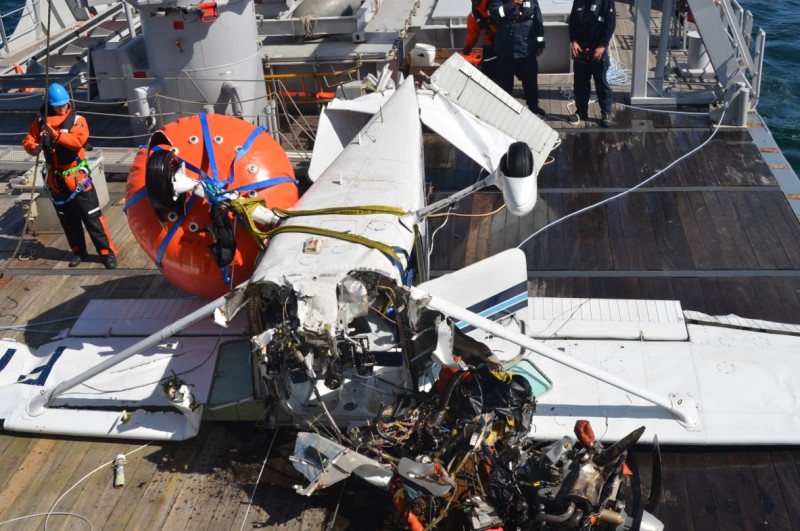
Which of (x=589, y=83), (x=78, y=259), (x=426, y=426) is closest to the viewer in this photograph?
(x=426, y=426)

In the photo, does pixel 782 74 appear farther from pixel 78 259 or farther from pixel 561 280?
pixel 78 259

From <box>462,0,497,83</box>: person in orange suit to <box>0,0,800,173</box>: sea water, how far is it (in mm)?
6900

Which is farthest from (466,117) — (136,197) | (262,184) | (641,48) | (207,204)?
(136,197)

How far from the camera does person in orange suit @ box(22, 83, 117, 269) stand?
828 centimetres

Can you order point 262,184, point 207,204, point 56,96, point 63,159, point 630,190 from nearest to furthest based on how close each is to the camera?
point 207,204 → point 262,184 → point 56,96 → point 63,159 → point 630,190

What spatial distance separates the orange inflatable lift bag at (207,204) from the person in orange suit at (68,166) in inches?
47.1

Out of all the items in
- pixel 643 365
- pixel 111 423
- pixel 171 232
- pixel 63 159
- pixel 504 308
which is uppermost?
pixel 63 159

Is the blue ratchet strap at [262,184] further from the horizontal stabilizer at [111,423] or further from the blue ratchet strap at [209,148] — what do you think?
the horizontal stabilizer at [111,423]

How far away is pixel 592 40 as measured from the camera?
1105cm

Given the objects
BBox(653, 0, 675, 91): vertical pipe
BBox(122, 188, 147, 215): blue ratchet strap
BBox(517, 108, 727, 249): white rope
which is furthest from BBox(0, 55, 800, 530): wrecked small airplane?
BBox(653, 0, 675, 91): vertical pipe

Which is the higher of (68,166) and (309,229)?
(309,229)

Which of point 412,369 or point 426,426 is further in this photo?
point 412,369

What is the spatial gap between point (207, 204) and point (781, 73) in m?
16.8

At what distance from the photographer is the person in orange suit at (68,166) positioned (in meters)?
8.28
